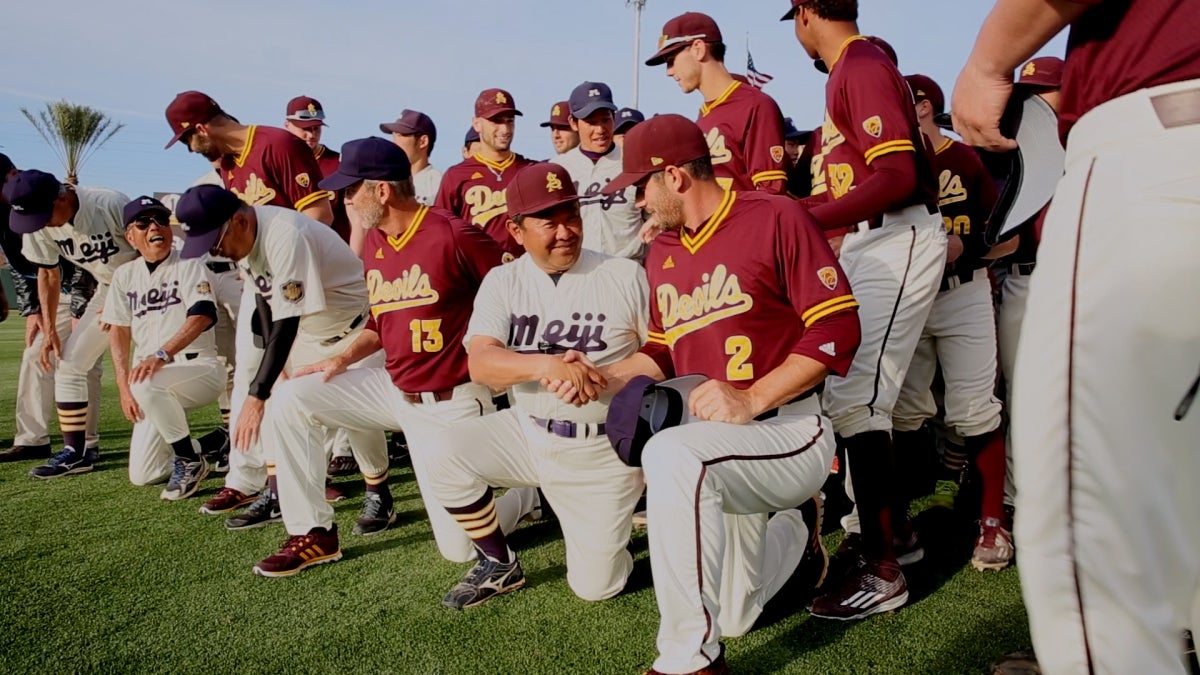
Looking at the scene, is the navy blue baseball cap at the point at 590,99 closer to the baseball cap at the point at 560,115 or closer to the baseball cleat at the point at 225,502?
the baseball cap at the point at 560,115

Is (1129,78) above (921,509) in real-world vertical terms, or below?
above

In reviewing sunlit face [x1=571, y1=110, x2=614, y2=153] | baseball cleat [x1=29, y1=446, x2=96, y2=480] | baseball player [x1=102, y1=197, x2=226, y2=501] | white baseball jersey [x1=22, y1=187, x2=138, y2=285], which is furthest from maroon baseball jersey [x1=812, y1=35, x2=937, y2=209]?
baseball cleat [x1=29, y1=446, x2=96, y2=480]

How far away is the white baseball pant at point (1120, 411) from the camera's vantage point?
1.24 metres

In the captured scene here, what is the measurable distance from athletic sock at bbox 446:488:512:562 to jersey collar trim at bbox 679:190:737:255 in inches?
58.1

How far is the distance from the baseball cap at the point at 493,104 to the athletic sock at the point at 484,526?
3444 mm

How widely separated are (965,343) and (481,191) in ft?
11.5

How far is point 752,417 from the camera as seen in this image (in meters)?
2.67

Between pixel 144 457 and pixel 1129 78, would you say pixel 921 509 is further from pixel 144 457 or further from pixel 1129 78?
pixel 144 457

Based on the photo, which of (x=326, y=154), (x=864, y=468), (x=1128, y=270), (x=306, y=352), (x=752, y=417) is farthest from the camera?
(x=326, y=154)

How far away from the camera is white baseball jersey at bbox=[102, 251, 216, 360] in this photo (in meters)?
5.69

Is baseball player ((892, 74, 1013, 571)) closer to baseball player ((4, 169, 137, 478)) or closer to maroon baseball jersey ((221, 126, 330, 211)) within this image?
maroon baseball jersey ((221, 126, 330, 211))

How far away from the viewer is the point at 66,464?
6.09m

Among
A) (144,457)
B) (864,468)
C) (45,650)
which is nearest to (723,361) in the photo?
(864,468)

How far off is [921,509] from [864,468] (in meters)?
1.36
